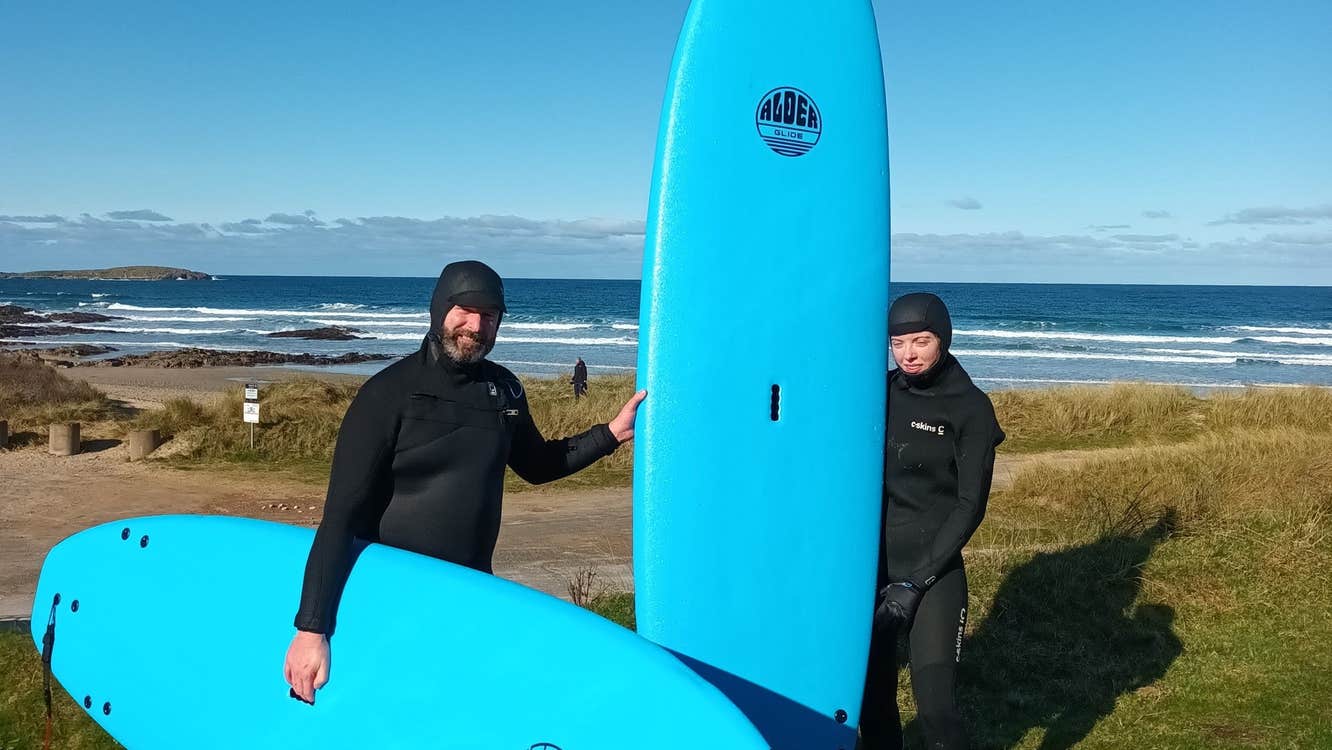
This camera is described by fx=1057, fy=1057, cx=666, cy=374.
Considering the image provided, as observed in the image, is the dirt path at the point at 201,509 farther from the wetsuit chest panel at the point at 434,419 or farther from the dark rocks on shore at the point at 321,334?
the dark rocks on shore at the point at 321,334

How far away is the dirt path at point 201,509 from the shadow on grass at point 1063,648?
2.32 metres

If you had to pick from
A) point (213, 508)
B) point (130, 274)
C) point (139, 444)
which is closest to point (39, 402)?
point (139, 444)

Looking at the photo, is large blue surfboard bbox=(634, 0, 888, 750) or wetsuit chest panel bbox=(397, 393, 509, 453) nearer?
wetsuit chest panel bbox=(397, 393, 509, 453)

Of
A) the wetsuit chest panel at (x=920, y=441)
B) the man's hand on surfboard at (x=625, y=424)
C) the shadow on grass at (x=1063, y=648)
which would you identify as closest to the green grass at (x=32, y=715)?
the man's hand on surfboard at (x=625, y=424)

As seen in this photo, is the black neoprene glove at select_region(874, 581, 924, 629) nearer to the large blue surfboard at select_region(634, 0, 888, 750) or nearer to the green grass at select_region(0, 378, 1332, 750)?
the large blue surfboard at select_region(634, 0, 888, 750)

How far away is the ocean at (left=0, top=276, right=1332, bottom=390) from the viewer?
29.7m

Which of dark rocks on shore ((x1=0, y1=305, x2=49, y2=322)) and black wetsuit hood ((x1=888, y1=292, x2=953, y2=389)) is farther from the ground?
black wetsuit hood ((x1=888, y1=292, x2=953, y2=389))

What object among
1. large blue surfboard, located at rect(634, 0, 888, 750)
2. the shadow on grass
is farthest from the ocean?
large blue surfboard, located at rect(634, 0, 888, 750)

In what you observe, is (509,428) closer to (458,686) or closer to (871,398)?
(458,686)

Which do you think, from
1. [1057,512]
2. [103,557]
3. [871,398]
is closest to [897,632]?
[871,398]

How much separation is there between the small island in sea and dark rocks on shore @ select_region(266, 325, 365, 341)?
81329mm

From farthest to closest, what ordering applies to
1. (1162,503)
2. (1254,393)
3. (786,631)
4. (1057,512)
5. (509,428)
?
(1254,393)
(1057,512)
(1162,503)
(786,631)
(509,428)

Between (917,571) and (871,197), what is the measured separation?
3.51 ft

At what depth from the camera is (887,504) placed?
3.01 meters
